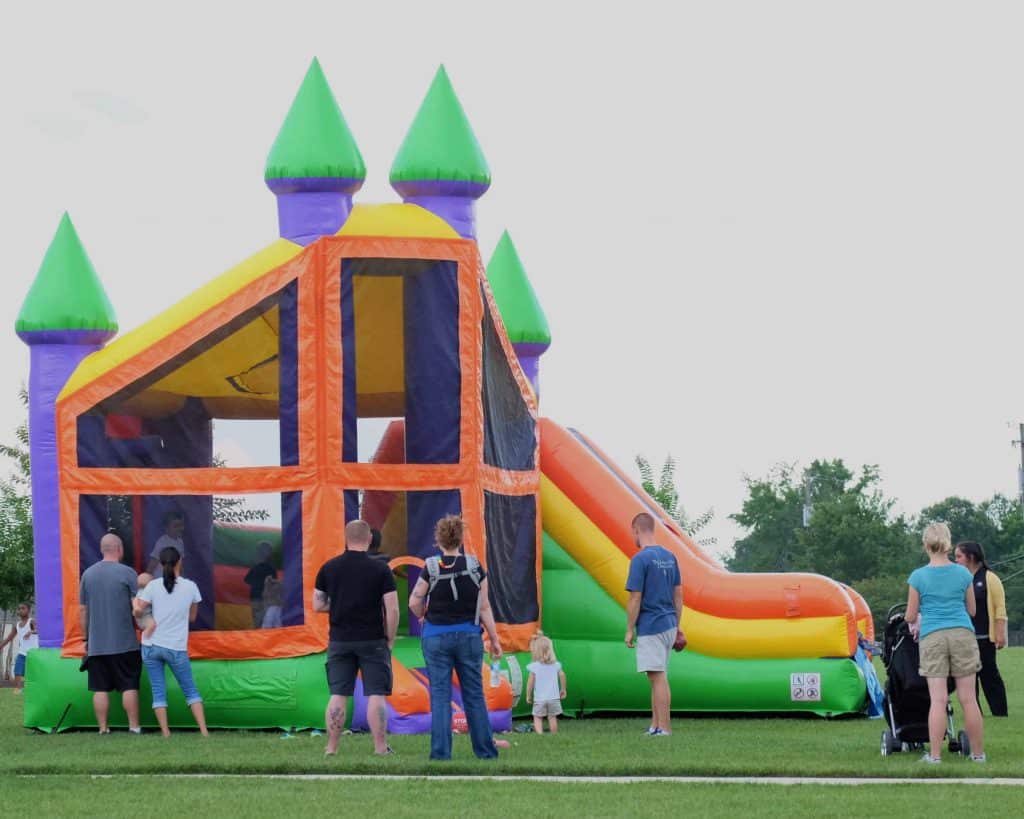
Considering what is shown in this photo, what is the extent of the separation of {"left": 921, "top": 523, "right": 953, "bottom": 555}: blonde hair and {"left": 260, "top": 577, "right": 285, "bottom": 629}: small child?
16.3 ft

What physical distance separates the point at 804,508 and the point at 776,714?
1996 inches

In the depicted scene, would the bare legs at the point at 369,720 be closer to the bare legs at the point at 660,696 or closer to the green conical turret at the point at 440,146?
the bare legs at the point at 660,696

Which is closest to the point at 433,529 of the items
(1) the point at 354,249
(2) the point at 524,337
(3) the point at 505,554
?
(3) the point at 505,554

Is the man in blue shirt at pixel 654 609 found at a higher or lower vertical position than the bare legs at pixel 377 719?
higher

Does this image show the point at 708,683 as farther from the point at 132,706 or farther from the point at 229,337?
the point at 229,337

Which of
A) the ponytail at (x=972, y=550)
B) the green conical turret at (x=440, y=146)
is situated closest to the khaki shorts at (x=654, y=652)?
the ponytail at (x=972, y=550)

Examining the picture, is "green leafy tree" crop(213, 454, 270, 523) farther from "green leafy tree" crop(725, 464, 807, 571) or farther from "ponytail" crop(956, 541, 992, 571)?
"green leafy tree" crop(725, 464, 807, 571)

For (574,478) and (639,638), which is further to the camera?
(574,478)

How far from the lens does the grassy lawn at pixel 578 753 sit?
32.8 ft

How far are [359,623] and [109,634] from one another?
10.5 feet

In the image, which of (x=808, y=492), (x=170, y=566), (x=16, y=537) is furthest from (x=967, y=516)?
(x=170, y=566)

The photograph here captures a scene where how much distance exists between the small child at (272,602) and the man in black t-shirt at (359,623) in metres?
2.47

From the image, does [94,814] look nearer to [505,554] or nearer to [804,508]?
[505,554]

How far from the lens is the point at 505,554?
570 inches
